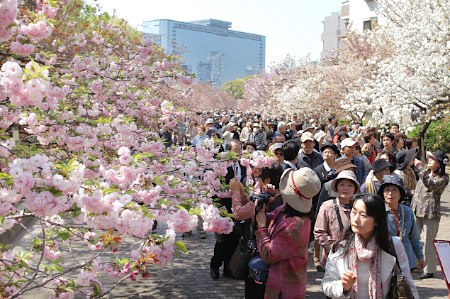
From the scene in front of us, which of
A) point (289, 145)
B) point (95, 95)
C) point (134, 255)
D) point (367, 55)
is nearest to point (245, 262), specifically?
point (134, 255)

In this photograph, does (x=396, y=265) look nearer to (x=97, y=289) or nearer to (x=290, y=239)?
(x=290, y=239)

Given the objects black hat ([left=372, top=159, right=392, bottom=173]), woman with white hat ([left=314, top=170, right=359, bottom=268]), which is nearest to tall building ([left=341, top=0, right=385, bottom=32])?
black hat ([left=372, top=159, right=392, bottom=173])

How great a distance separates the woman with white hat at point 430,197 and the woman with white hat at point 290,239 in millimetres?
4073

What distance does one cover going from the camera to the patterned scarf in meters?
3.65

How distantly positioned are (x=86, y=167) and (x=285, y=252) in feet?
9.29

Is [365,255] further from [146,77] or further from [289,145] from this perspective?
[146,77]

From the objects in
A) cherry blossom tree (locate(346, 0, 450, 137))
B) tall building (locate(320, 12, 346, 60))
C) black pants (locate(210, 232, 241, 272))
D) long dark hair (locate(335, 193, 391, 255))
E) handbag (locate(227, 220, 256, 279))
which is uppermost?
tall building (locate(320, 12, 346, 60))

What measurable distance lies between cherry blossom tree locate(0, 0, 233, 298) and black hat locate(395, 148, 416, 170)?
144 inches

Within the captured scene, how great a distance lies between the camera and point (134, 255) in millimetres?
4918

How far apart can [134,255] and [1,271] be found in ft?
3.64

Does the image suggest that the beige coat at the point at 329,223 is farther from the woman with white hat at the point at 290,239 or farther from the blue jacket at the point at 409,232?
the woman with white hat at the point at 290,239

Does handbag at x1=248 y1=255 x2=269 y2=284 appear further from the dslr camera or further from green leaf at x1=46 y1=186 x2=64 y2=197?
green leaf at x1=46 y1=186 x2=64 y2=197

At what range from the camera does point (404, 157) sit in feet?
33.4

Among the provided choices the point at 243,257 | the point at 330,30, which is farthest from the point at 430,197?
the point at 330,30
